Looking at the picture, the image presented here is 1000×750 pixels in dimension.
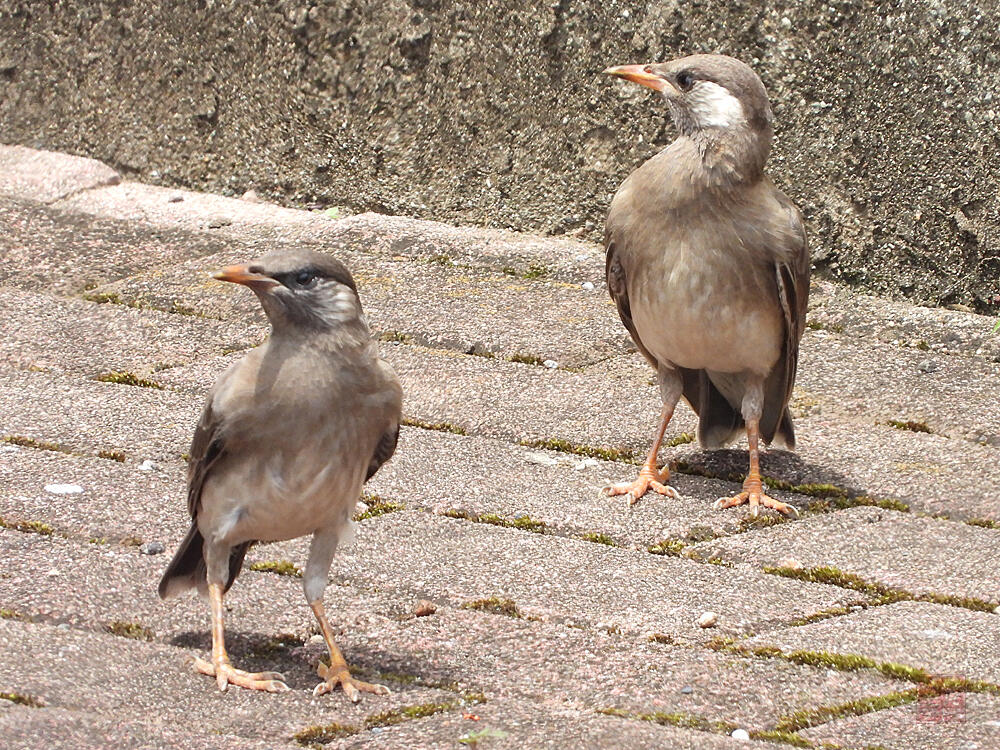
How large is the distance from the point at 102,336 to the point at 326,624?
3.03 m

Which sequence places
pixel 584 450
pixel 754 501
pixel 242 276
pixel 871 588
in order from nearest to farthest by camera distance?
pixel 242 276, pixel 871 588, pixel 754 501, pixel 584 450

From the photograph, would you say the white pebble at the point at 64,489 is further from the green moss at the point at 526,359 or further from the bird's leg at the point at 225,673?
the green moss at the point at 526,359

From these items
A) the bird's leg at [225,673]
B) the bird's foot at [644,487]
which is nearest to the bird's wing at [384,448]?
the bird's leg at [225,673]

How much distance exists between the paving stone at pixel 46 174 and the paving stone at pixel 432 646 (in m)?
4.18

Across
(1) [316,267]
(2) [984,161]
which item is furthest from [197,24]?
(1) [316,267]

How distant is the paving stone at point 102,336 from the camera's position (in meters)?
6.50

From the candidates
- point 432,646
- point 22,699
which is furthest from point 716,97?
point 22,699

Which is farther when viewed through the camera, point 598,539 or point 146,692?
point 598,539

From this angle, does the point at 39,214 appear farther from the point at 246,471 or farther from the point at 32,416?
the point at 246,471

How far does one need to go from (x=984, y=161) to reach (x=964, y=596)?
3086 millimetres

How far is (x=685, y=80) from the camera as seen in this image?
579 centimetres

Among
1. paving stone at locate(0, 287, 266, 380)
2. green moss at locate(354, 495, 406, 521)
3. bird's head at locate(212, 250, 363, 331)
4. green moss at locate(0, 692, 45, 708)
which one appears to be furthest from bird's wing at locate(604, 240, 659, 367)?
green moss at locate(0, 692, 45, 708)

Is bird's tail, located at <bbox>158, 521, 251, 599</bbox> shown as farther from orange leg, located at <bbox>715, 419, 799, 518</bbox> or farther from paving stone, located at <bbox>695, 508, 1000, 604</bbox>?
orange leg, located at <bbox>715, 419, 799, 518</bbox>

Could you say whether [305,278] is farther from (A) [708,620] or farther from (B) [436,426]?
(B) [436,426]
